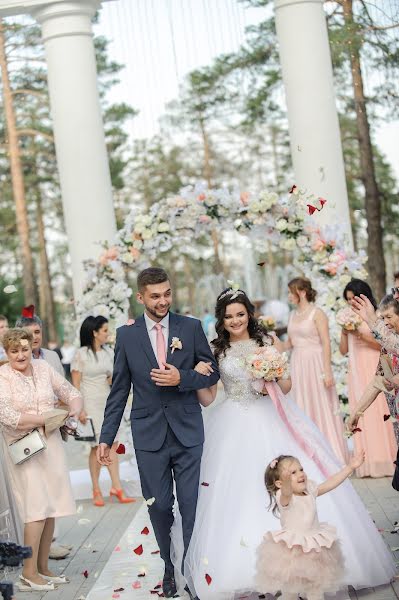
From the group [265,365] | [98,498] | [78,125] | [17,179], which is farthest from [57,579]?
[17,179]

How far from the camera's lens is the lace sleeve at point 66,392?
26.9ft

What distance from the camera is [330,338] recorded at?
495 inches

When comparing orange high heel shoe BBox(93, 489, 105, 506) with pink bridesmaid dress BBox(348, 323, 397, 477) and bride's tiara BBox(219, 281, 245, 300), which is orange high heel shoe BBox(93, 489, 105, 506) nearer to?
pink bridesmaid dress BBox(348, 323, 397, 477)

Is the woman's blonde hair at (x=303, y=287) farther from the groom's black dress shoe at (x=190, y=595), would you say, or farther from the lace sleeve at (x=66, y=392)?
the groom's black dress shoe at (x=190, y=595)

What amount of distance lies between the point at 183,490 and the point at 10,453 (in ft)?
4.74

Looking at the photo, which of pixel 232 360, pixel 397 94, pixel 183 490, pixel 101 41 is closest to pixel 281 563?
pixel 183 490

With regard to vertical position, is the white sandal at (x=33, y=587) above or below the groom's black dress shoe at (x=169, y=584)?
below

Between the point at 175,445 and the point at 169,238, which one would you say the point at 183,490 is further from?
the point at 169,238

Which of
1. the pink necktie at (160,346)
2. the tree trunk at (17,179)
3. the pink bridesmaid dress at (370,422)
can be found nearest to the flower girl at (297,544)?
the pink necktie at (160,346)

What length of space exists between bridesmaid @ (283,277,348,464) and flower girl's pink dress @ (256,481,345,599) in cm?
497

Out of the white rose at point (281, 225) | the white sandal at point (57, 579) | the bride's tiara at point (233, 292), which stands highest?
the white rose at point (281, 225)

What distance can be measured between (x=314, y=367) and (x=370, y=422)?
31.4 inches

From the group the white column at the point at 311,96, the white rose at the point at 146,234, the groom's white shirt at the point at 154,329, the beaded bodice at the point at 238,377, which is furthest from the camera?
the white column at the point at 311,96

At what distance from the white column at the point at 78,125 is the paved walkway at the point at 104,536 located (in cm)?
419
